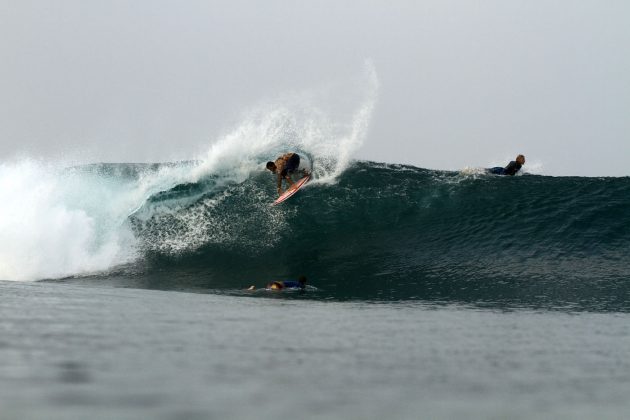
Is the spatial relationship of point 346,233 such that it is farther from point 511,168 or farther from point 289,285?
point 511,168

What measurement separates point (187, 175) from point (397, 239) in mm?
7913

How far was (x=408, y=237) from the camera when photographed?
19.6m

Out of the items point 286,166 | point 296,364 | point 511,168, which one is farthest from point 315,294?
point 511,168

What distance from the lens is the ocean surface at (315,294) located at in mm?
5148

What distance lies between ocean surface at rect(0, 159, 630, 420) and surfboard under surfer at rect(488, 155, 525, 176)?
2.30ft

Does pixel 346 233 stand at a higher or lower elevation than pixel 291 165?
lower

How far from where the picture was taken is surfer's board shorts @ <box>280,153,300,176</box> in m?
20.9

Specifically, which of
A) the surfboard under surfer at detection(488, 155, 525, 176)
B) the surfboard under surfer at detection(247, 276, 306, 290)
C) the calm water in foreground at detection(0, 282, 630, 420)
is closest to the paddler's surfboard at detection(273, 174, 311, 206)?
the surfboard under surfer at detection(247, 276, 306, 290)

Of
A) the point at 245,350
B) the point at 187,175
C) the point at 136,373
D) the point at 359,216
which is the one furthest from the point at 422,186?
the point at 136,373

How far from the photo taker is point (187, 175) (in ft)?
74.8

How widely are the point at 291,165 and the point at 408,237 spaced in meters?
4.53

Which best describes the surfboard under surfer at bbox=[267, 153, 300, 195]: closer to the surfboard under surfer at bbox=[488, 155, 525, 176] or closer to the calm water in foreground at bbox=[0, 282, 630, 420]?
the surfboard under surfer at bbox=[488, 155, 525, 176]

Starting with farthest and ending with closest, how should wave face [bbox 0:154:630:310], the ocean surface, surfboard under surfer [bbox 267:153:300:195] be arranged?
surfboard under surfer [bbox 267:153:300:195]
wave face [bbox 0:154:630:310]
the ocean surface

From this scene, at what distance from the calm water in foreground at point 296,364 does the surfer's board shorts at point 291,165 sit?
1041cm
